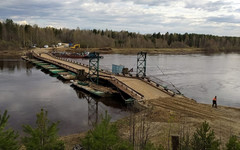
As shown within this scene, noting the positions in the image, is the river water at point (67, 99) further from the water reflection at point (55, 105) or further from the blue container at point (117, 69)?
the blue container at point (117, 69)

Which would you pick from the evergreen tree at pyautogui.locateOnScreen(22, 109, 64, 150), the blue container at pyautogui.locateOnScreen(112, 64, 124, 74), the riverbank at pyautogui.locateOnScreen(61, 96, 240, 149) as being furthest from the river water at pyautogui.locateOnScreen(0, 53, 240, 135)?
the evergreen tree at pyautogui.locateOnScreen(22, 109, 64, 150)

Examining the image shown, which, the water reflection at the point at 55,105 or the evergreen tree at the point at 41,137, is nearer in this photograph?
the evergreen tree at the point at 41,137

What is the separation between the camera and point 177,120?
20156 millimetres

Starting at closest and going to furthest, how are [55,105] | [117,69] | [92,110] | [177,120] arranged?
[177,120], [92,110], [55,105], [117,69]

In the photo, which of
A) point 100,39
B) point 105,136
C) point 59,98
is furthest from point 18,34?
point 105,136

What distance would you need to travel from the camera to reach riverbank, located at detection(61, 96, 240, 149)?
56.3 ft

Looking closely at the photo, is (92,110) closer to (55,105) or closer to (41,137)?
(55,105)

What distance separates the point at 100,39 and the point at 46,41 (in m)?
33.8

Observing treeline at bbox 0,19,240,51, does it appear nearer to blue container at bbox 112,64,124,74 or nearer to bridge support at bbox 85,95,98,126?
blue container at bbox 112,64,124,74

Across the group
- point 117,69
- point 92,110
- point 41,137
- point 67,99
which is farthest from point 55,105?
point 41,137

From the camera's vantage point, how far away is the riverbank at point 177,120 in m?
17.2

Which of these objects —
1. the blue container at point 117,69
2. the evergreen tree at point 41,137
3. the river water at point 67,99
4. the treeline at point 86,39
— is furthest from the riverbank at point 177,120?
the treeline at point 86,39

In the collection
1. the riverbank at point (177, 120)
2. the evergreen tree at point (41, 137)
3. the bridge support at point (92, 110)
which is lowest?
the bridge support at point (92, 110)

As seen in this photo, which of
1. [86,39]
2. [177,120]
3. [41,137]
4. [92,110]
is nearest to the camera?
[41,137]
